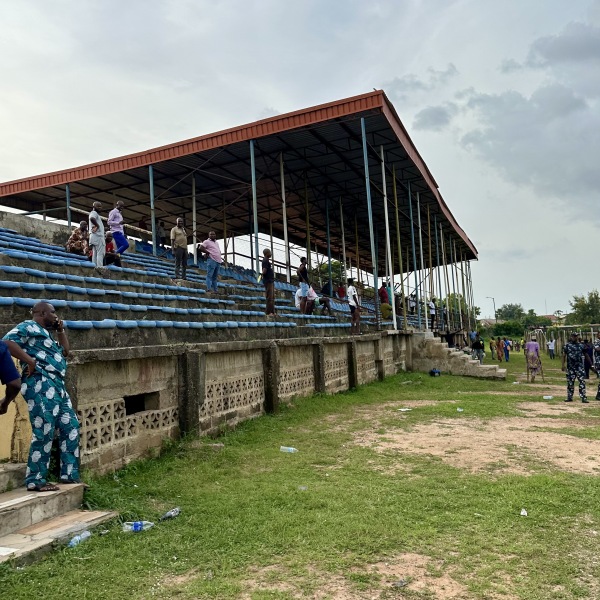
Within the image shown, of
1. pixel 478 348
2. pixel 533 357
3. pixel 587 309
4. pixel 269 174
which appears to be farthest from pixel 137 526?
pixel 587 309

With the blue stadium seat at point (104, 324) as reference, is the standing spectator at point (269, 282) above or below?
above

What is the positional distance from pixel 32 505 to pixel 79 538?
1.54ft

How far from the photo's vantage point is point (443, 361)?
1662 centimetres

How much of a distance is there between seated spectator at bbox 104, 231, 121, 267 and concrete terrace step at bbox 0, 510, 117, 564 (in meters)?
7.37

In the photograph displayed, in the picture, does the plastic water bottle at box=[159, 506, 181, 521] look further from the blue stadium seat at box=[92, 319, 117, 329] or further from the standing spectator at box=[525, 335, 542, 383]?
the standing spectator at box=[525, 335, 542, 383]

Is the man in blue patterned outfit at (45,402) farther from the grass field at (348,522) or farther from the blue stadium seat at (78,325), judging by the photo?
the blue stadium seat at (78,325)

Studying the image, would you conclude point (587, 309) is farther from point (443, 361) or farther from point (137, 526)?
point (137, 526)

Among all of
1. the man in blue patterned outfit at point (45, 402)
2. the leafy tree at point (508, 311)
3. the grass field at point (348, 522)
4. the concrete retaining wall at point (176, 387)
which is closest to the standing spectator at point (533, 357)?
the concrete retaining wall at point (176, 387)

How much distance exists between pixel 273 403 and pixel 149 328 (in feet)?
10.1

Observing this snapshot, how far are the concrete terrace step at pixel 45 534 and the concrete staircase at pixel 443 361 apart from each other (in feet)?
45.7

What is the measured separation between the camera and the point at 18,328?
417 cm

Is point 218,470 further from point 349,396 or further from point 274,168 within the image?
point 274,168

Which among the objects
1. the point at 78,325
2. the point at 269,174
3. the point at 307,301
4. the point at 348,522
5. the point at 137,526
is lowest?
the point at 348,522

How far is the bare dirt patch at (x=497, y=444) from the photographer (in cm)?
582
